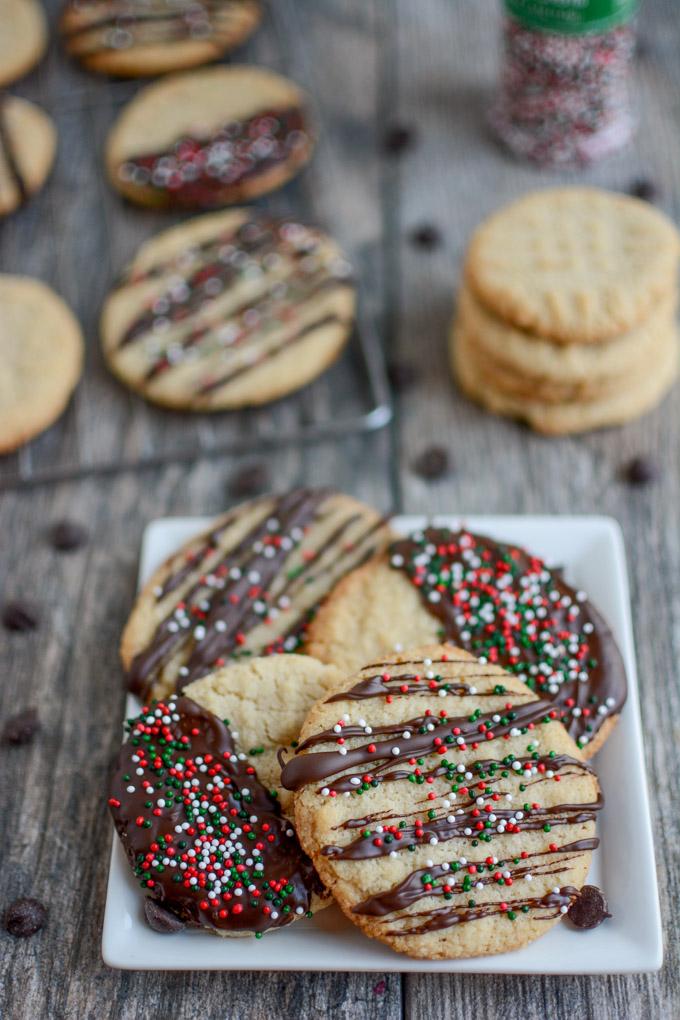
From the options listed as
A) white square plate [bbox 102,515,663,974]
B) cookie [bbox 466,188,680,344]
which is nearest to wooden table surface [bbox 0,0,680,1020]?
white square plate [bbox 102,515,663,974]

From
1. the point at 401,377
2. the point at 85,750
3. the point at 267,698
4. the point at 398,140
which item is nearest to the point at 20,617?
the point at 85,750

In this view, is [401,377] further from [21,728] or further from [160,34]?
[160,34]

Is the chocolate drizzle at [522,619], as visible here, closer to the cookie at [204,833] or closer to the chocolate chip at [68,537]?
the cookie at [204,833]

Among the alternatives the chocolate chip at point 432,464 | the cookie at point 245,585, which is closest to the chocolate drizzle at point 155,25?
the chocolate chip at point 432,464

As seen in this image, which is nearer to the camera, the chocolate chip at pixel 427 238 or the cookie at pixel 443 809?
the cookie at pixel 443 809

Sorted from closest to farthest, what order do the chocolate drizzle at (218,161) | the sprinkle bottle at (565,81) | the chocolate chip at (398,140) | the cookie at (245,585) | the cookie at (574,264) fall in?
the cookie at (245,585) < the cookie at (574,264) < the sprinkle bottle at (565,81) < the chocolate drizzle at (218,161) < the chocolate chip at (398,140)

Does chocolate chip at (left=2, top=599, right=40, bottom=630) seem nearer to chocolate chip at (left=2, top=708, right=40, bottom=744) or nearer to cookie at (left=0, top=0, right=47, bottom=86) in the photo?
chocolate chip at (left=2, top=708, right=40, bottom=744)
